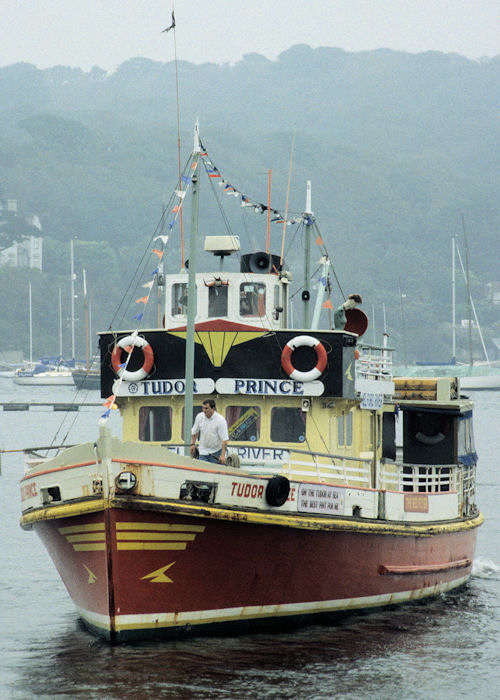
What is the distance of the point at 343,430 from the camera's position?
20.4 m

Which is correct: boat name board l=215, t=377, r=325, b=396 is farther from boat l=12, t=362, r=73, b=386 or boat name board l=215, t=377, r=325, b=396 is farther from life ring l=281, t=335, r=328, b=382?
boat l=12, t=362, r=73, b=386

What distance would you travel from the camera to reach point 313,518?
17.4 m

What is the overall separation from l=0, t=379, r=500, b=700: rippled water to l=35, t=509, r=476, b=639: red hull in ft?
1.42

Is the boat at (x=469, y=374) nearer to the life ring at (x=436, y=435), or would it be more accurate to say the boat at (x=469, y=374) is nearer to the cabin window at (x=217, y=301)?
the life ring at (x=436, y=435)

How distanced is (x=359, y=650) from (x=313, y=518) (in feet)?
7.05

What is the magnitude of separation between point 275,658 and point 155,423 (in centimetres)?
490

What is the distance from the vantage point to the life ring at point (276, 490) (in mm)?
16891

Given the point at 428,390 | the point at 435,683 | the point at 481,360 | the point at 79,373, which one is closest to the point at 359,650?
the point at 435,683

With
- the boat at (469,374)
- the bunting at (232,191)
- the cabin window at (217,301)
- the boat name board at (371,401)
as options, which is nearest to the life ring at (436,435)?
the boat name board at (371,401)

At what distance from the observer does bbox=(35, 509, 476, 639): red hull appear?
53.0ft

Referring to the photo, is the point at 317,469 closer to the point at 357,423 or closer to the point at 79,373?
the point at 357,423

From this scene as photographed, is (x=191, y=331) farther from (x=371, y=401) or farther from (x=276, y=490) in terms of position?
(x=371, y=401)

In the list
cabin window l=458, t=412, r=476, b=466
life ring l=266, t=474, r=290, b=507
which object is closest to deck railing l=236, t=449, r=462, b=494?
cabin window l=458, t=412, r=476, b=466

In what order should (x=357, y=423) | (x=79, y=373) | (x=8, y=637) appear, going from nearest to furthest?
(x=8, y=637) → (x=357, y=423) → (x=79, y=373)
